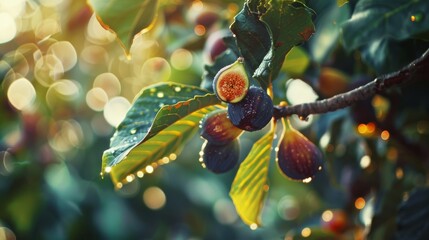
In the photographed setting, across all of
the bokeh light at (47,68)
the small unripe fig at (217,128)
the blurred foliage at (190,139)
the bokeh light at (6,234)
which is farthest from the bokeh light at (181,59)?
the bokeh light at (6,234)

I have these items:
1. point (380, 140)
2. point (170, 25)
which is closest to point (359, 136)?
point (380, 140)

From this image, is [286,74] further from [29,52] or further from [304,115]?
[29,52]

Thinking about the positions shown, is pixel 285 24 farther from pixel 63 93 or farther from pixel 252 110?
pixel 63 93

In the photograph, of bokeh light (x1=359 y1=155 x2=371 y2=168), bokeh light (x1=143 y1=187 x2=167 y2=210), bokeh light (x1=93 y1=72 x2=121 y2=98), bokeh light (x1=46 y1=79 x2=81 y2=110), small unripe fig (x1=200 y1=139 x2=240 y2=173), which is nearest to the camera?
small unripe fig (x1=200 y1=139 x2=240 y2=173)

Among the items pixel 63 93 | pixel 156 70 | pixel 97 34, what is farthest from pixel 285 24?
pixel 63 93

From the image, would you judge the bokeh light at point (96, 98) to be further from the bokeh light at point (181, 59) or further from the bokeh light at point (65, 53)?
the bokeh light at point (181, 59)

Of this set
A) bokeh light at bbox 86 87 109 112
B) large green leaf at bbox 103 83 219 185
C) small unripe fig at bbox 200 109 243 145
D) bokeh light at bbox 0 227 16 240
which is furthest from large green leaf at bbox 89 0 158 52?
bokeh light at bbox 0 227 16 240

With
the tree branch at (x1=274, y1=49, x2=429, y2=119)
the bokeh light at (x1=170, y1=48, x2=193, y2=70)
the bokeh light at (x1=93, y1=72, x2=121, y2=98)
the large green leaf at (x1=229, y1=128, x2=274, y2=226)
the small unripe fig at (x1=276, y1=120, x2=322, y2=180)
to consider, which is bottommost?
the bokeh light at (x1=93, y1=72, x2=121, y2=98)

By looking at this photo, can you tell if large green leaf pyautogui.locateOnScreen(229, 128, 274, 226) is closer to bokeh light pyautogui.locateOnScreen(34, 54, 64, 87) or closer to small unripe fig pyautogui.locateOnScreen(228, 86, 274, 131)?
small unripe fig pyautogui.locateOnScreen(228, 86, 274, 131)
